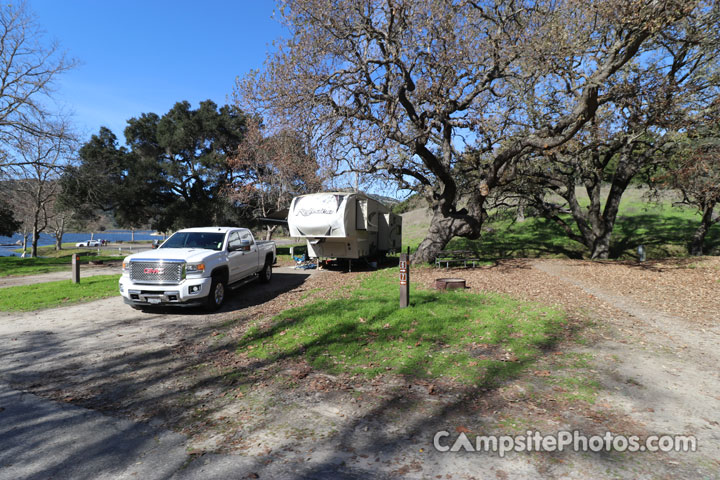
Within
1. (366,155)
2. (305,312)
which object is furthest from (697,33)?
(305,312)

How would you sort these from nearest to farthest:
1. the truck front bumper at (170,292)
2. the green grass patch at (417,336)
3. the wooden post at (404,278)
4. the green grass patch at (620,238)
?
the green grass patch at (417,336)
the wooden post at (404,278)
the truck front bumper at (170,292)
the green grass patch at (620,238)

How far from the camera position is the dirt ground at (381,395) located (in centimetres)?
298

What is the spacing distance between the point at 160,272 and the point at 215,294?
1.32m

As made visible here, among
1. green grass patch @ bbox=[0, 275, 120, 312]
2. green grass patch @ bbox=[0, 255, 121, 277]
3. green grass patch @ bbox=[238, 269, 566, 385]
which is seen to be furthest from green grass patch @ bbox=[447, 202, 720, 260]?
green grass patch @ bbox=[0, 255, 121, 277]

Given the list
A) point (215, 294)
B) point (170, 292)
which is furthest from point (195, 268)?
point (215, 294)

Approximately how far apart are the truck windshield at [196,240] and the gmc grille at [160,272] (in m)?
1.41

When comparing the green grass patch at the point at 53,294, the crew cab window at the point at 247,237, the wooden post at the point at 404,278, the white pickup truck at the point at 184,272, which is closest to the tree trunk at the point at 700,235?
the wooden post at the point at 404,278

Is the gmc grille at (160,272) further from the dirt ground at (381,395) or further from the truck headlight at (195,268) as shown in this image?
the dirt ground at (381,395)

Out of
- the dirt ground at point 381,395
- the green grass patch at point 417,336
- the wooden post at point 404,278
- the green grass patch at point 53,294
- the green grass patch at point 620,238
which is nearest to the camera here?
the dirt ground at point 381,395

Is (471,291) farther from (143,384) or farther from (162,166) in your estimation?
(162,166)

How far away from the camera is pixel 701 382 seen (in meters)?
4.43

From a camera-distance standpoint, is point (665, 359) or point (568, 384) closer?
point (568, 384)

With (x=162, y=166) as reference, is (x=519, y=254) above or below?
below

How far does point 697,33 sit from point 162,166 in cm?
3203
